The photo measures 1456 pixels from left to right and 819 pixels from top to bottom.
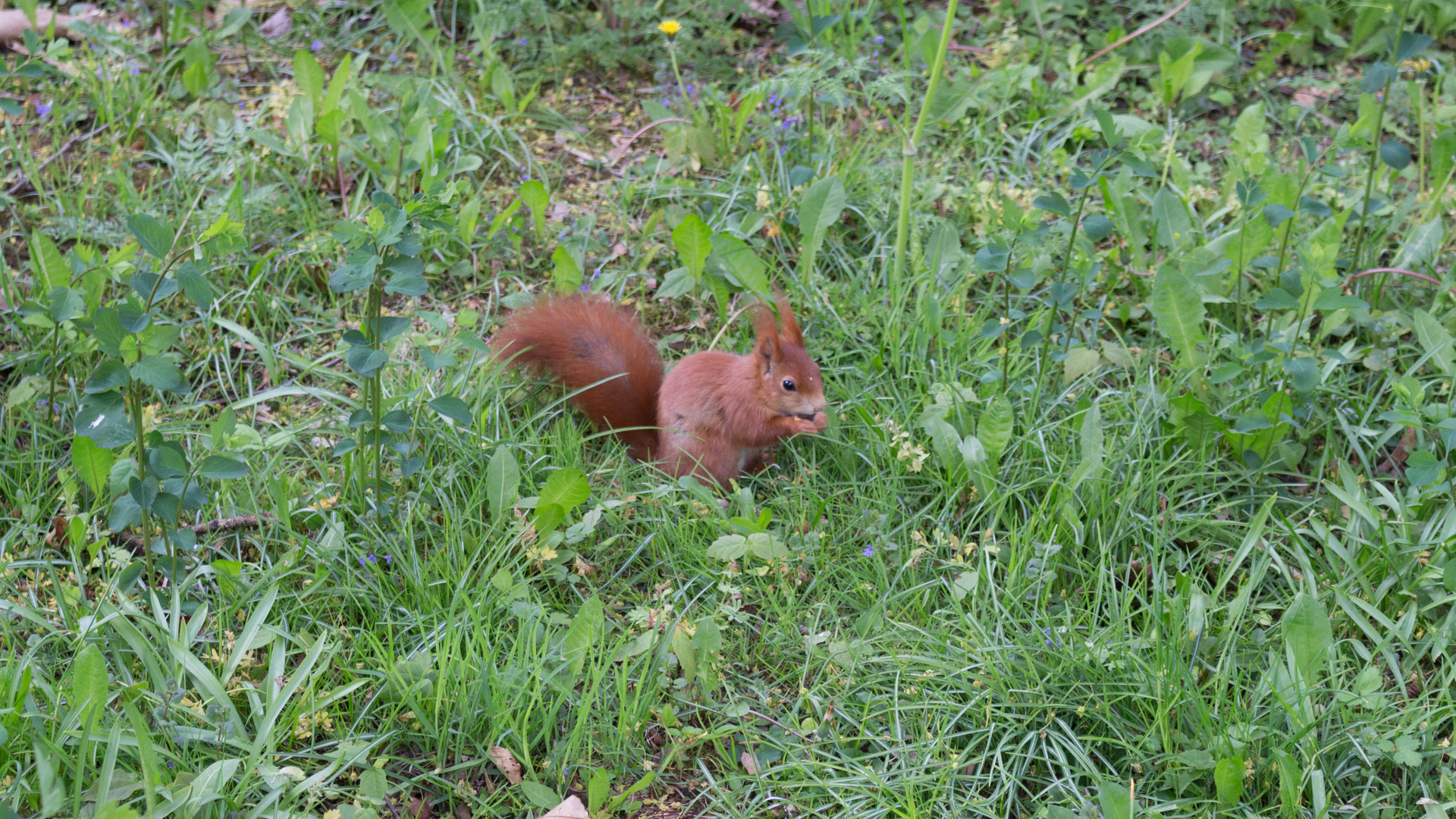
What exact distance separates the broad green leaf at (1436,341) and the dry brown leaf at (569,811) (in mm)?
2246

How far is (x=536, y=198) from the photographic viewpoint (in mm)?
3197

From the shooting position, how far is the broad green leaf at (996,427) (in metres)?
2.46

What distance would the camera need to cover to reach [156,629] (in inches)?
81.2

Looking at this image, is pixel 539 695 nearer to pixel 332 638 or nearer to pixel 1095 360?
pixel 332 638

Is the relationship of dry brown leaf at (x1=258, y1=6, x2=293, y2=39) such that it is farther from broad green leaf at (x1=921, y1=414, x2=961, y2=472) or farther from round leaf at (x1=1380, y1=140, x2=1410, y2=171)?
round leaf at (x1=1380, y1=140, x2=1410, y2=171)

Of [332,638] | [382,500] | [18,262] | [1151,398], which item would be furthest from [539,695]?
[18,262]

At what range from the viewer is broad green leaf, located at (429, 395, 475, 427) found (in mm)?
2136

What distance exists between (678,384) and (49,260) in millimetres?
1608

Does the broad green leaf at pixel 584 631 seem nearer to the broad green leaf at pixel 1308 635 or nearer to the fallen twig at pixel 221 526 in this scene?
the fallen twig at pixel 221 526

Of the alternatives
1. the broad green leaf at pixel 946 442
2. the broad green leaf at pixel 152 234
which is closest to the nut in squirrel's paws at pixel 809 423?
the broad green leaf at pixel 946 442

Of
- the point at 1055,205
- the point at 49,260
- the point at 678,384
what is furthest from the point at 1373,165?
the point at 49,260

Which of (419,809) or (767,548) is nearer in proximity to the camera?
(419,809)

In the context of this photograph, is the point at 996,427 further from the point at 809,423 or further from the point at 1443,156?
the point at 1443,156

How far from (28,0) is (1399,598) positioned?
435cm
